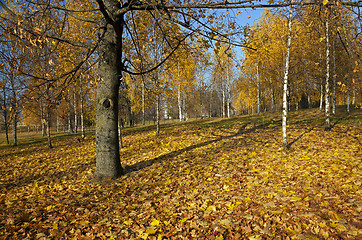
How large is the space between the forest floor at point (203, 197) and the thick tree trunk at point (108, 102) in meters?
0.58

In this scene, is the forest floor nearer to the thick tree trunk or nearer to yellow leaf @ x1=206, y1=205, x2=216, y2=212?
yellow leaf @ x1=206, y1=205, x2=216, y2=212

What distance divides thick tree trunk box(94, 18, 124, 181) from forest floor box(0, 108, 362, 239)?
582mm

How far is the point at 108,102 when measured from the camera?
5387mm

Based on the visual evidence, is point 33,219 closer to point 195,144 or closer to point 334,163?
point 195,144

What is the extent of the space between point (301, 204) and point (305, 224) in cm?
59

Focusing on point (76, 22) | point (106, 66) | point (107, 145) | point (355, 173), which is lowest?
point (355, 173)

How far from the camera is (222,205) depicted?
3.79m

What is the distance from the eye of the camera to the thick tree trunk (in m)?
5.38

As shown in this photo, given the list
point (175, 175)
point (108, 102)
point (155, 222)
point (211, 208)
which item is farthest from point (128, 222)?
point (108, 102)

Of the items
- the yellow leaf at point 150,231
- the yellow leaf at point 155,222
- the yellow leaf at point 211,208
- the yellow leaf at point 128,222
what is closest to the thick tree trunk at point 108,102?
the yellow leaf at point 128,222

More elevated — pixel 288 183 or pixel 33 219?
pixel 288 183

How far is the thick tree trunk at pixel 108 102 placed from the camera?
17.6 ft

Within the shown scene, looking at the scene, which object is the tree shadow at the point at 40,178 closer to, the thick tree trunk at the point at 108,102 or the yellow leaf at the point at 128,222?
the thick tree trunk at the point at 108,102

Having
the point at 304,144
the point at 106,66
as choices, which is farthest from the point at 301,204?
the point at 106,66
